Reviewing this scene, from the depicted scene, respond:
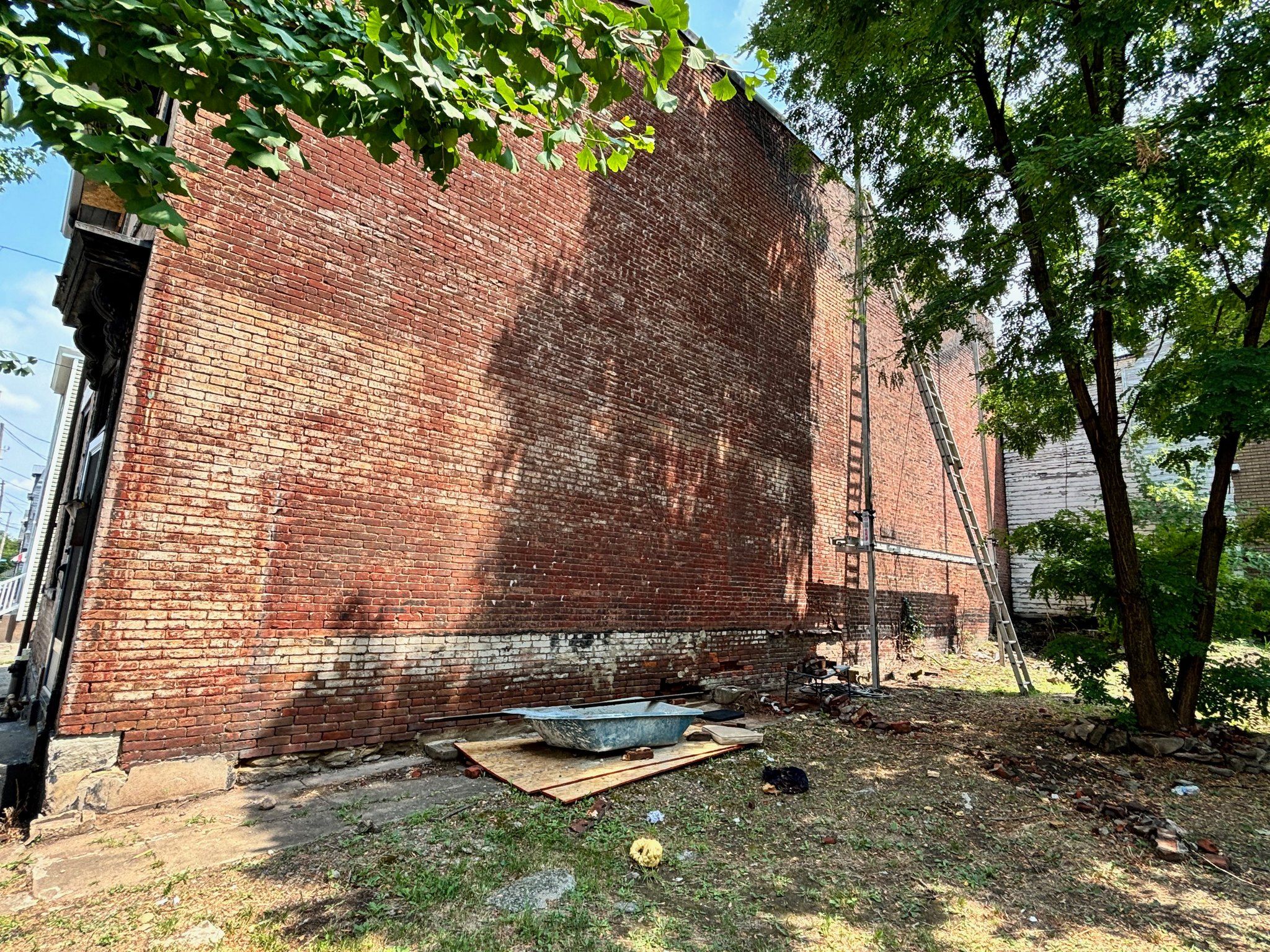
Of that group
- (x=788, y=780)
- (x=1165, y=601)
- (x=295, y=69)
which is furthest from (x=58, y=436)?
(x=1165, y=601)

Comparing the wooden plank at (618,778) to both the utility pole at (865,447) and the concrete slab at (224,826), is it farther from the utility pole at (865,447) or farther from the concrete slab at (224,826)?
the utility pole at (865,447)

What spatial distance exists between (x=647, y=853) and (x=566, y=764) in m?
1.85

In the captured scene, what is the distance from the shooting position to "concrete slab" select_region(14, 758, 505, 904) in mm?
3922

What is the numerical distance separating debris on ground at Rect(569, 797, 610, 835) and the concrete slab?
0.86 metres

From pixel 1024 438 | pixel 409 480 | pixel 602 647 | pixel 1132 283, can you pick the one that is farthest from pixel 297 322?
pixel 1024 438

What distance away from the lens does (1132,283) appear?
6746mm

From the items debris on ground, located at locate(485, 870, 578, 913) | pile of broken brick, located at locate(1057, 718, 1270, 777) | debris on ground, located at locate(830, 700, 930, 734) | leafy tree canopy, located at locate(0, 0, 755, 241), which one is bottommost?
debris on ground, located at locate(485, 870, 578, 913)

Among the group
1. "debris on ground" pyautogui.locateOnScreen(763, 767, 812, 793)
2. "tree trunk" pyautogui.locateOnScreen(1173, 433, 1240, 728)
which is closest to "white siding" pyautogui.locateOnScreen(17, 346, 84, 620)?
"debris on ground" pyautogui.locateOnScreen(763, 767, 812, 793)

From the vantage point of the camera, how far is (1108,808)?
5.50 metres

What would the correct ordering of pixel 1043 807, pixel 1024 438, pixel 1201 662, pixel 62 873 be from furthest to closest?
pixel 1024 438 < pixel 1201 662 < pixel 1043 807 < pixel 62 873

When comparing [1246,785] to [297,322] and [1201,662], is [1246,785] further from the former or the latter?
[297,322]

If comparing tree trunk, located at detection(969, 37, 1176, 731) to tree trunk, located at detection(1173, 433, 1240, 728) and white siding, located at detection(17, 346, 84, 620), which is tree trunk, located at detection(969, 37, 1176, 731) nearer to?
tree trunk, located at detection(1173, 433, 1240, 728)

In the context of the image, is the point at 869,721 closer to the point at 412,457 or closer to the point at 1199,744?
the point at 1199,744

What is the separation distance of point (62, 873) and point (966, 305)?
9899mm
